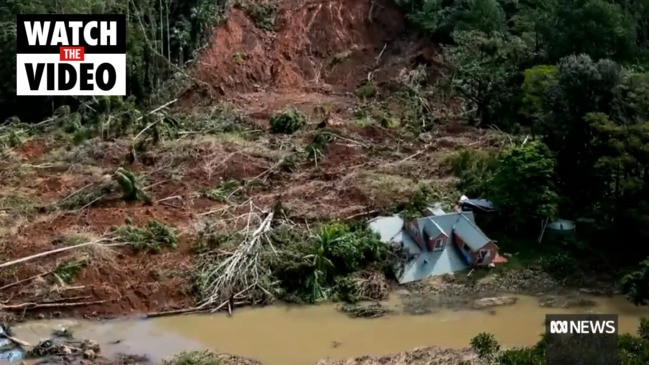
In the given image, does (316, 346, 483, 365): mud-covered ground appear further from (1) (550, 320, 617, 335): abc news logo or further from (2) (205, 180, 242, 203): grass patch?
(2) (205, 180, 242, 203): grass patch

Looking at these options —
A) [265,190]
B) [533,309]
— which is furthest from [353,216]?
[533,309]

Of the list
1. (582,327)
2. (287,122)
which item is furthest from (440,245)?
(287,122)

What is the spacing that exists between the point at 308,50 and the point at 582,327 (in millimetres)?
15830

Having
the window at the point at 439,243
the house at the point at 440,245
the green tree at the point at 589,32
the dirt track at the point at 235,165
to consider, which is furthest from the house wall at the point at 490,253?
the green tree at the point at 589,32

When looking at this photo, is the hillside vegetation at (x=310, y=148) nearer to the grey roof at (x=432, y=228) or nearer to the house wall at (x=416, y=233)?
the house wall at (x=416, y=233)

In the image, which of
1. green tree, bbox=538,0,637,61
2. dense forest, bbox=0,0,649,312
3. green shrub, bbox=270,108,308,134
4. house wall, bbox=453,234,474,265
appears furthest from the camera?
green shrub, bbox=270,108,308,134

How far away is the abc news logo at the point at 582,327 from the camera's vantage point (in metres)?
7.91

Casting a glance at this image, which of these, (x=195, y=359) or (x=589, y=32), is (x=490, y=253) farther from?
(x=589, y=32)

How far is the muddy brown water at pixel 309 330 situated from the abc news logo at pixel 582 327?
2384mm

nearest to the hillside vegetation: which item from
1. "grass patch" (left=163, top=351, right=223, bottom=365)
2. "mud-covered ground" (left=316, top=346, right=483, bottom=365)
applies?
"grass patch" (left=163, top=351, right=223, bottom=365)

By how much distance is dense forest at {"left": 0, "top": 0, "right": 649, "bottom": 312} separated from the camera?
508 inches

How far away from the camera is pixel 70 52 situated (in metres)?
15.1

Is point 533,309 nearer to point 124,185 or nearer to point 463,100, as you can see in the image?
point 124,185

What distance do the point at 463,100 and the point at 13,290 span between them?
1103 centimetres
